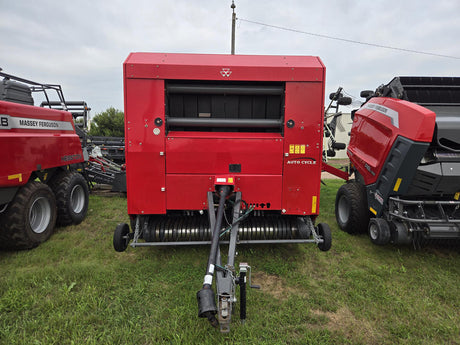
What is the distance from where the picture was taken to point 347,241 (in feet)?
13.6

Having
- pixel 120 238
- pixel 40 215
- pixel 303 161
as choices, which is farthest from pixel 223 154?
pixel 40 215

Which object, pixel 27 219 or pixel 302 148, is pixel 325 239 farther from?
pixel 27 219

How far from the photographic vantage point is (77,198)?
5.28 m

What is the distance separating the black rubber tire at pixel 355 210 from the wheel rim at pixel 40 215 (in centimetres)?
495

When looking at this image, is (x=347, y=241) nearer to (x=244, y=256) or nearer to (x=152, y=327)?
(x=244, y=256)

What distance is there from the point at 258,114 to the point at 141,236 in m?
2.31

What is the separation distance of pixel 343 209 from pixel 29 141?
17.0ft

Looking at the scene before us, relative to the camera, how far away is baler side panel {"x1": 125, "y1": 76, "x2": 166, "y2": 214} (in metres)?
3.16

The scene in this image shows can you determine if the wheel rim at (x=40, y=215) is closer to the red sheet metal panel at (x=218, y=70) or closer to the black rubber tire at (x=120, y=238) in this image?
the black rubber tire at (x=120, y=238)

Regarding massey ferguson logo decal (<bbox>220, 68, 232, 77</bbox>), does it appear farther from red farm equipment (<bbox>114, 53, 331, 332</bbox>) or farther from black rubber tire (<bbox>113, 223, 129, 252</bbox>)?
black rubber tire (<bbox>113, 223, 129, 252</bbox>)

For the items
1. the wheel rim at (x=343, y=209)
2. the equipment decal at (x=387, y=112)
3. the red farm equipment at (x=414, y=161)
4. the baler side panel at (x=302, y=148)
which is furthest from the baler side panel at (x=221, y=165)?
the wheel rim at (x=343, y=209)

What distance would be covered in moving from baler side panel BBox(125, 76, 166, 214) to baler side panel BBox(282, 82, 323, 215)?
61.7 inches

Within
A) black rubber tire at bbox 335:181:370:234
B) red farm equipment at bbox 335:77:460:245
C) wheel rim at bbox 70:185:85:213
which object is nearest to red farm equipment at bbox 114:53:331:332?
red farm equipment at bbox 335:77:460:245

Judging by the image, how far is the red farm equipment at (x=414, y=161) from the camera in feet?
10.5
